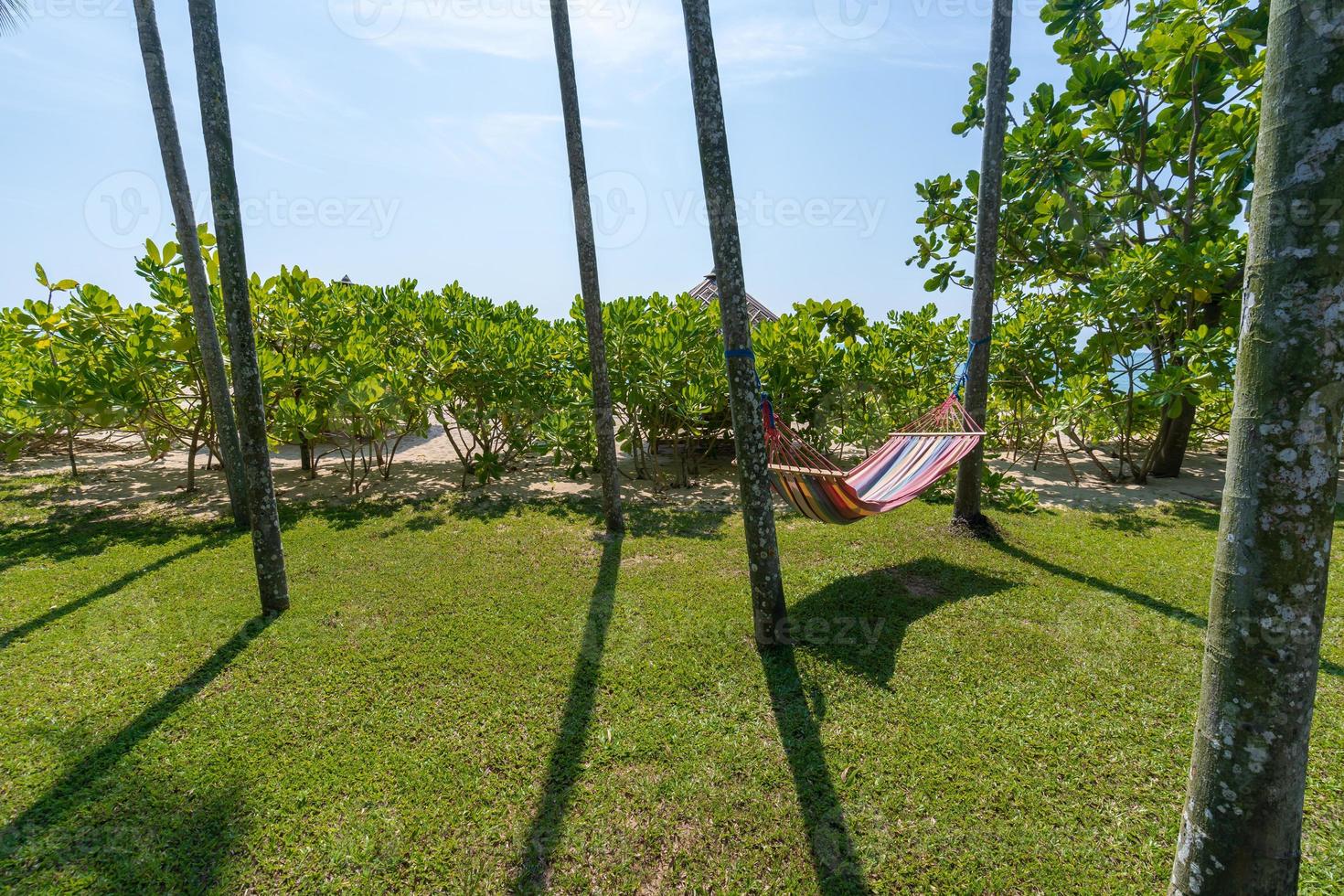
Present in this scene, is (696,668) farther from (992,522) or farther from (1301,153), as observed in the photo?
(992,522)

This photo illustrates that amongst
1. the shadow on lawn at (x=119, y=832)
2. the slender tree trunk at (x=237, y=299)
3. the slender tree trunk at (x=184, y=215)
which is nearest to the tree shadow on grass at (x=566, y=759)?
the shadow on lawn at (x=119, y=832)

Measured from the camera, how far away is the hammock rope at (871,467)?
→ 316 cm

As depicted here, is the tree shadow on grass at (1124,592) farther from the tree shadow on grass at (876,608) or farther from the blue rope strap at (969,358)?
the blue rope strap at (969,358)

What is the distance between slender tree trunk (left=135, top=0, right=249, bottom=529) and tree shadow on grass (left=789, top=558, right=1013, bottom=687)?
4468mm

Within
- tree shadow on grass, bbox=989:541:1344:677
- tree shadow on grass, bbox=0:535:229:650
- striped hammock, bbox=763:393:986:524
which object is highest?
striped hammock, bbox=763:393:986:524

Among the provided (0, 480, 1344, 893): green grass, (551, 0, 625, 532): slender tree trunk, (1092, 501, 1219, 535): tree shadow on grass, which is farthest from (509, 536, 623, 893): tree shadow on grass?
(1092, 501, 1219, 535): tree shadow on grass

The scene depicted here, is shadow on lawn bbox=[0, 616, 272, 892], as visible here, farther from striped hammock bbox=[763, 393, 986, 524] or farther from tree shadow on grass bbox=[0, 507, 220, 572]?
tree shadow on grass bbox=[0, 507, 220, 572]

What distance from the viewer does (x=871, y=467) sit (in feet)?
13.7

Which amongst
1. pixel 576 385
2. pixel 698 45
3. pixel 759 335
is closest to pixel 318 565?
pixel 576 385

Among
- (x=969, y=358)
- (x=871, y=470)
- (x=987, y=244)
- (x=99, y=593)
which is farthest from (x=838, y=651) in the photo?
(x=99, y=593)

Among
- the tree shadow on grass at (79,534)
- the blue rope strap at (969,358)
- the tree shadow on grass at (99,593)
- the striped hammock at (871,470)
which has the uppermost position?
the blue rope strap at (969,358)

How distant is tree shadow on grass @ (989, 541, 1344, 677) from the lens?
8.39ft

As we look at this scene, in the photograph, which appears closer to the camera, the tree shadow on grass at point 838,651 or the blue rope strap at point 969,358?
the tree shadow on grass at point 838,651

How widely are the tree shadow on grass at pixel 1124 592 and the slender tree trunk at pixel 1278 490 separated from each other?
1636mm
